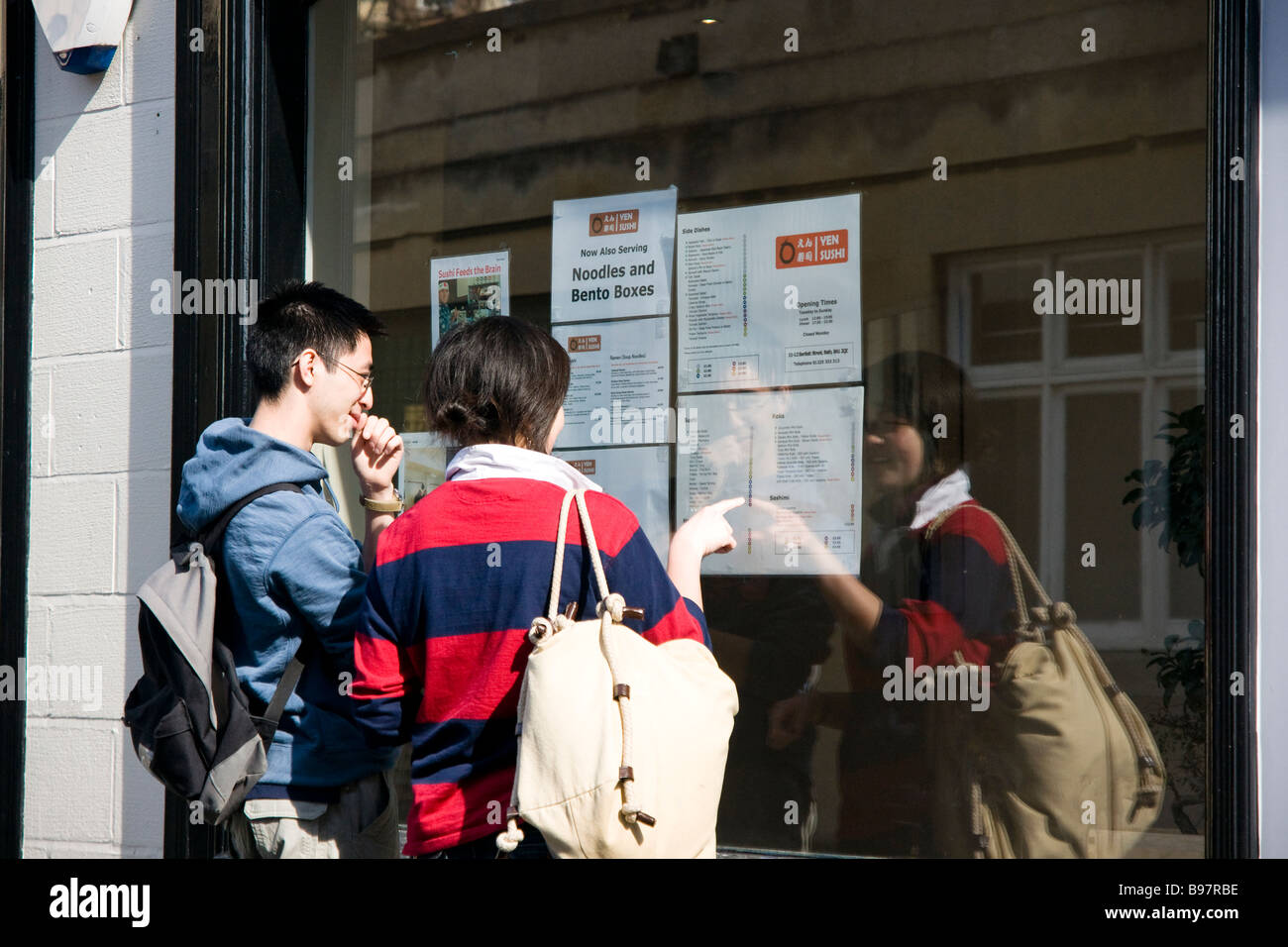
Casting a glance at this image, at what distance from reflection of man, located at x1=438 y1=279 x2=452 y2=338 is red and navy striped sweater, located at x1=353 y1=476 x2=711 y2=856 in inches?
64.3

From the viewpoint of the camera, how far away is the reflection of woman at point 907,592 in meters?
3.01

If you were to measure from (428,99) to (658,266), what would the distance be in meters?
1.00

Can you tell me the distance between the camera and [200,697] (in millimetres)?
2340

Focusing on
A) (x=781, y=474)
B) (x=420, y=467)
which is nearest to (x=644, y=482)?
(x=781, y=474)

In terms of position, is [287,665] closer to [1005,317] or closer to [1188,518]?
[1005,317]

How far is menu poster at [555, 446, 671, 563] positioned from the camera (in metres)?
3.37

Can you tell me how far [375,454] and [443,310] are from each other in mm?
1119

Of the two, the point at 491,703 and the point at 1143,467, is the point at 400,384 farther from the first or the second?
the point at 1143,467

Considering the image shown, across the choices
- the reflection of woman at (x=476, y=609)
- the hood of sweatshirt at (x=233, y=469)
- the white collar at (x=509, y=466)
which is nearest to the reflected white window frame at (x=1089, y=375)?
the reflection of woman at (x=476, y=609)

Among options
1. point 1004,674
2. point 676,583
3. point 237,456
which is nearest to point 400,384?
point 237,456

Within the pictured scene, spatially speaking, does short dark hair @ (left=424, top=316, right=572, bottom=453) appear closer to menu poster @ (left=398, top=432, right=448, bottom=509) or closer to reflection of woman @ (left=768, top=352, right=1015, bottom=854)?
reflection of woman @ (left=768, top=352, right=1015, bottom=854)

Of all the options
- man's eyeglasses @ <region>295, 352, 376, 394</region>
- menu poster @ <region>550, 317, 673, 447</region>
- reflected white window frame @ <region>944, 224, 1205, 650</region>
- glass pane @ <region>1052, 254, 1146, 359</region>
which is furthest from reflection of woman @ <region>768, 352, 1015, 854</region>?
man's eyeglasses @ <region>295, 352, 376, 394</region>

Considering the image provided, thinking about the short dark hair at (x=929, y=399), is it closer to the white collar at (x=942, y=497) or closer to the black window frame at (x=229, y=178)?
the white collar at (x=942, y=497)

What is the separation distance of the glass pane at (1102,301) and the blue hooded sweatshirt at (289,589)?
171 cm
